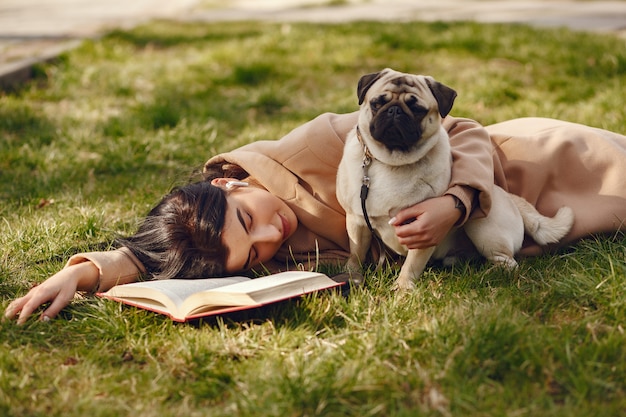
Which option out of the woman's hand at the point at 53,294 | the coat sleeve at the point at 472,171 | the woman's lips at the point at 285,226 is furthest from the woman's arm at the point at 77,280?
the coat sleeve at the point at 472,171

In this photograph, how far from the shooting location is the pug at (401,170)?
7.93 ft

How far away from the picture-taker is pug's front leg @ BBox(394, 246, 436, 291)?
252 centimetres

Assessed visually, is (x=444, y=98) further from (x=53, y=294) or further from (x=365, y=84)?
(x=53, y=294)

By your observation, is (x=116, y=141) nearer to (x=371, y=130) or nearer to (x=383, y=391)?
(x=371, y=130)

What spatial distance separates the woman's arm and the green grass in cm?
6

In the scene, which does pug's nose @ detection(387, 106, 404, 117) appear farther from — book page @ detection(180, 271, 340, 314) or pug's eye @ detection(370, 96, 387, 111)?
book page @ detection(180, 271, 340, 314)

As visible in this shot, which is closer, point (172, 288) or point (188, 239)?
point (172, 288)

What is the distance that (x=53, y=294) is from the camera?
2387 mm

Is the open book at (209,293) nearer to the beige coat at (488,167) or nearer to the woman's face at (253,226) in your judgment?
the woman's face at (253,226)

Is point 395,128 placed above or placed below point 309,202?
above

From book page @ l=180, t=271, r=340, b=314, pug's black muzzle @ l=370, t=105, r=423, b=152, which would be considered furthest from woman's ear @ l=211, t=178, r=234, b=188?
pug's black muzzle @ l=370, t=105, r=423, b=152

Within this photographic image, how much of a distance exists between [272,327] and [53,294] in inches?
31.7

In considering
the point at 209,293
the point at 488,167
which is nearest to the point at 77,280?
the point at 209,293

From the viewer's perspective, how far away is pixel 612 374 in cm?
185
